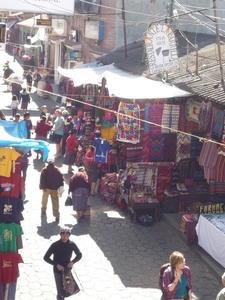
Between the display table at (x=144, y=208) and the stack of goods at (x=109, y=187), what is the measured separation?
3.37ft

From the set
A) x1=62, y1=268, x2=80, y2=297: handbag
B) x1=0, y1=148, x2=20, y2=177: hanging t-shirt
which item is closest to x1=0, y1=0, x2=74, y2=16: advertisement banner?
x1=0, y1=148, x2=20, y2=177: hanging t-shirt

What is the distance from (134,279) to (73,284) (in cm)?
191

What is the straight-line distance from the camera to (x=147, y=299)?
900 centimetres

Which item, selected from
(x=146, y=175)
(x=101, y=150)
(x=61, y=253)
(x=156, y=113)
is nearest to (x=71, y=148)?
(x=101, y=150)

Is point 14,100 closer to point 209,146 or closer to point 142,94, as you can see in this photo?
point 142,94

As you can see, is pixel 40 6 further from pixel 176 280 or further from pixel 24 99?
pixel 176 280

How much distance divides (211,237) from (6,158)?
426 cm

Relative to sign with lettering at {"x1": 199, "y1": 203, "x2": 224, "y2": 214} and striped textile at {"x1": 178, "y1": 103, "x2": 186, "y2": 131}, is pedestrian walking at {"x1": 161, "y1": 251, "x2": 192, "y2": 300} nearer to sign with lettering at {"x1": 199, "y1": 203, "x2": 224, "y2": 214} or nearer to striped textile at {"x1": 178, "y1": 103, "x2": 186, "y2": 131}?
sign with lettering at {"x1": 199, "y1": 203, "x2": 224, "y2": 214}

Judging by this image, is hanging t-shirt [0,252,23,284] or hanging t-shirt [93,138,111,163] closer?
hanging t-shirt [0,252,23,284]

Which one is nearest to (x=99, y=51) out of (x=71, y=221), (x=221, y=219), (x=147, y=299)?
(x=71, y=221)

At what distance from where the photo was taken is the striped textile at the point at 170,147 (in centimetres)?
1298

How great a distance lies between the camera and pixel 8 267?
8.16 m

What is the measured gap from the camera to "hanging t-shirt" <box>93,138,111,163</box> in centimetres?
1377

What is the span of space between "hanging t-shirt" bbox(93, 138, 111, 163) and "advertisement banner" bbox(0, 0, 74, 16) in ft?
25.4
